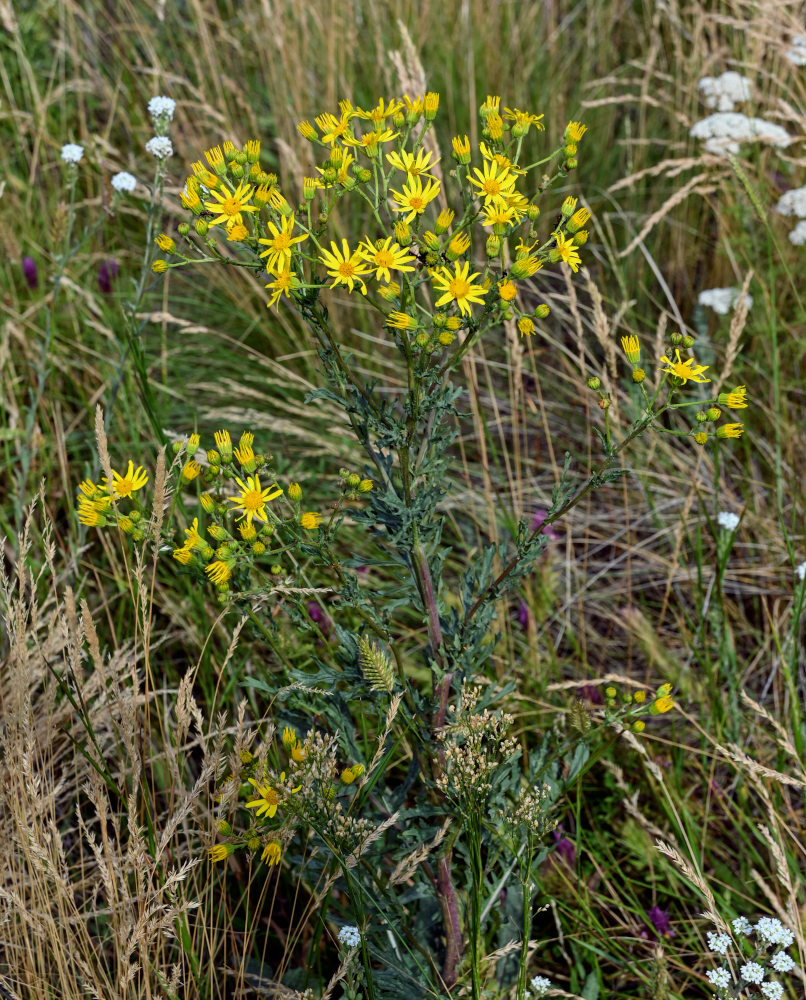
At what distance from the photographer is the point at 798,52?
2.54m

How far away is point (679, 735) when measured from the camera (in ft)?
7.04

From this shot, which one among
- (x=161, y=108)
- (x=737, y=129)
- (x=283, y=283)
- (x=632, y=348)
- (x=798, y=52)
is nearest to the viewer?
(x=283, y=283)

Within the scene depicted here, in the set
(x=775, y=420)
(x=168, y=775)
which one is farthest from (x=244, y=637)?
(x=775, y=420)

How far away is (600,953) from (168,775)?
38.2 inches

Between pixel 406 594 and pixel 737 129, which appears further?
pixel 737 129

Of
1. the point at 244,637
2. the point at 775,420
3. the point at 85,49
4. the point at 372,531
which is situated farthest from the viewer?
the point at 85,49

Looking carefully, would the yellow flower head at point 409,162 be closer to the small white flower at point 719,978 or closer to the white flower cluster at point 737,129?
the small white flower at point 719,978

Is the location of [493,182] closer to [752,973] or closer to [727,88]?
[752,973]

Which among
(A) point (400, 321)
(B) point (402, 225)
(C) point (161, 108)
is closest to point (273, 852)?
(A) point (400, 321)

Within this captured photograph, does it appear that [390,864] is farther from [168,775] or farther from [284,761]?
[168,775]

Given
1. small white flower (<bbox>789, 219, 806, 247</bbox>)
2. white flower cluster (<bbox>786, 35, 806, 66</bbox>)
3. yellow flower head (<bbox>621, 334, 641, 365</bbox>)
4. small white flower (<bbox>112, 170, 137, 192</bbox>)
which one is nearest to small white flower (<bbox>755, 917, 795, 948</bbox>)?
yellow flower head (<bbox>621, 334, 641, 365</bbox>)

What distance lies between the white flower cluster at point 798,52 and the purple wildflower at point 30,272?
2330mm

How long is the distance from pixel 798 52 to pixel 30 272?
2.39 metres

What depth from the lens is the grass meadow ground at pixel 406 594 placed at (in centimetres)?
139
